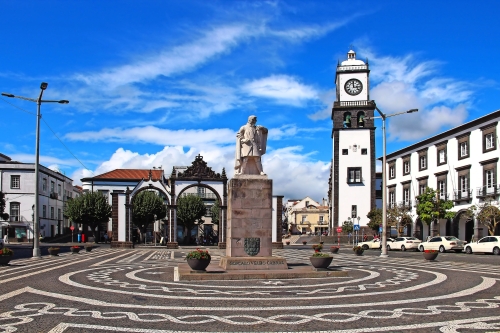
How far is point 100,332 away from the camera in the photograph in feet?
28.4

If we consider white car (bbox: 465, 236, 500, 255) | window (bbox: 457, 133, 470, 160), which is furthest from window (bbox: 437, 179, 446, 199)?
white car (bbox: 465, 236, 500, 255)

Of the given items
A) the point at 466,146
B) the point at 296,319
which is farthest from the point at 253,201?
the point at 466,146

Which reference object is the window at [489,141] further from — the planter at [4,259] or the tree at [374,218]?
the planter at [4,259]

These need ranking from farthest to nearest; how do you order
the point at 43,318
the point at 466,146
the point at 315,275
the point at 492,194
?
the point at 466,146, the point at 492,194, the point at 315,275, the point at 43,318

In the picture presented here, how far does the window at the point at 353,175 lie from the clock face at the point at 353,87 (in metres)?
9.84

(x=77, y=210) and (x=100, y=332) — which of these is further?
(x=77, y=210)

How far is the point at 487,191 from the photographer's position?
157 feet

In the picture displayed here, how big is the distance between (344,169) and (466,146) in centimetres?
1877

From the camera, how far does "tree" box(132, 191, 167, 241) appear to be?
224 feet

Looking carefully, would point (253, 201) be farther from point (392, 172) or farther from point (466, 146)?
point (392, 172)

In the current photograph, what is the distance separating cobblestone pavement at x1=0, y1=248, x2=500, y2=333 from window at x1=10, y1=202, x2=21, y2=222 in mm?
51967

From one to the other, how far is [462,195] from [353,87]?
23.3 m

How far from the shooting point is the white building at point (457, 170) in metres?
48.0

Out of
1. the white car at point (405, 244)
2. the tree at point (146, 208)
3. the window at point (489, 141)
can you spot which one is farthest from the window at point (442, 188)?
the tree at point (146, 208)
